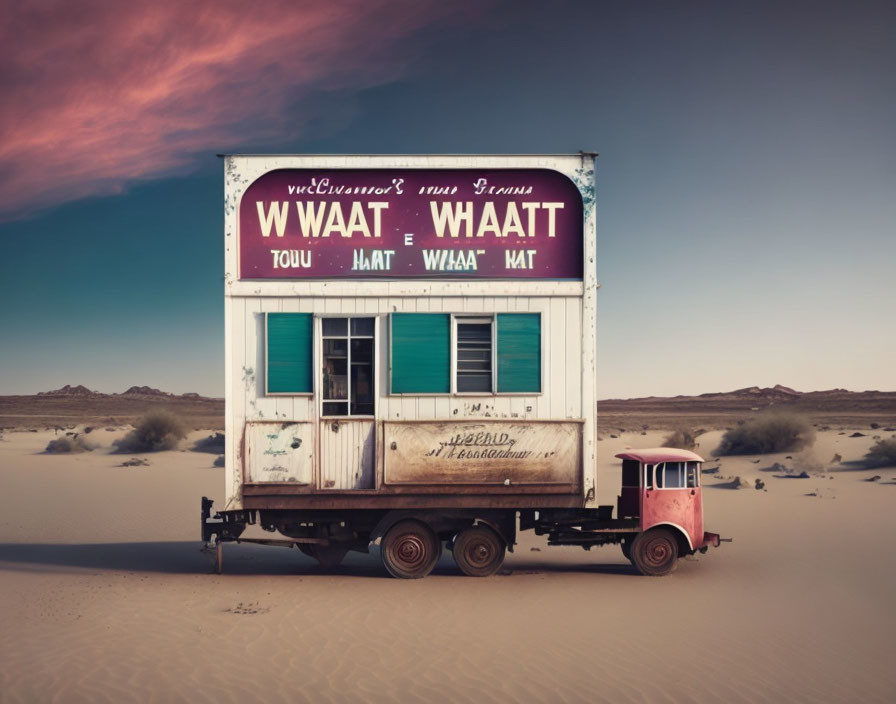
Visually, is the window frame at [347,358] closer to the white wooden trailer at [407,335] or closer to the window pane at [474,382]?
the white wooden trailer at [407,335]

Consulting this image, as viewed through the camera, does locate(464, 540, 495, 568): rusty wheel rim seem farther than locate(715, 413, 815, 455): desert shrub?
No

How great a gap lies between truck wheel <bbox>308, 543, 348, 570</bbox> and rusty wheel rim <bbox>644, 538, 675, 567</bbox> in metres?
4.79

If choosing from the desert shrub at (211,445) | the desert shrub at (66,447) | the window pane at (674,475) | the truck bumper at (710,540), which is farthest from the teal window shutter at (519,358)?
the desert shrub at (66,447)

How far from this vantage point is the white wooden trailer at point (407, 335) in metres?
11.8

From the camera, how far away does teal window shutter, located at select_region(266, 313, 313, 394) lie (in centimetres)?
1187

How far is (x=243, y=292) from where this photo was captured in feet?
39.2

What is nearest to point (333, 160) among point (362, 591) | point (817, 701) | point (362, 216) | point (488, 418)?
point (362, 216)

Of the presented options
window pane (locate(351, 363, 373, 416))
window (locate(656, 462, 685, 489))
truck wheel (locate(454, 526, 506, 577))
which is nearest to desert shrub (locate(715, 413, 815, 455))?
window (locate(656, 462, 685, 489))

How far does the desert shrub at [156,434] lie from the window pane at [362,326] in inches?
1184

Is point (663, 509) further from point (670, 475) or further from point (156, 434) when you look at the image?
point (156, 434)

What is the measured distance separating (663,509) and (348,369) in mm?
5341

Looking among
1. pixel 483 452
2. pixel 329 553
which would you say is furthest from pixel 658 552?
pixel 329 553

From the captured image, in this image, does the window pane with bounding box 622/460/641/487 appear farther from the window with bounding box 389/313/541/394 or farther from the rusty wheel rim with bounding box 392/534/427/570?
the rusty wheel rim with bounding box 392/534/427/570

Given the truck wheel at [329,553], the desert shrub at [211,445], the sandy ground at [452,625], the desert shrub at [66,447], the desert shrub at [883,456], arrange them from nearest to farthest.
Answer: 1. the sandy ground at [452,625]
2. the truck wheel at [329,553]
3. the desert shrub at [883,456]
4. the desert shrub at [211,445]
5. the desert shrub at [66,447]
